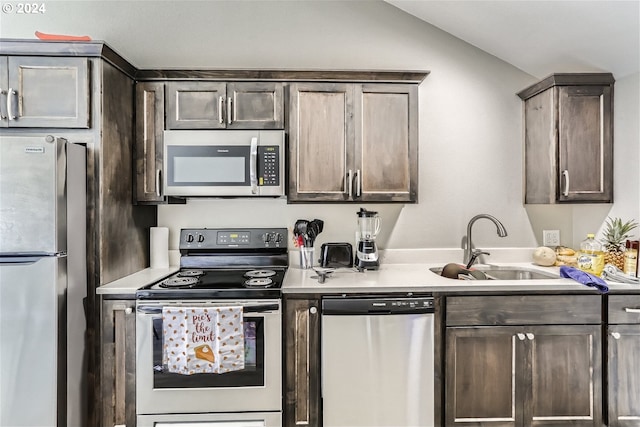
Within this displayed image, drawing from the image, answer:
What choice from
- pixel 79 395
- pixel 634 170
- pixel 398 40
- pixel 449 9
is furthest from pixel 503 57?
pixel 79 395

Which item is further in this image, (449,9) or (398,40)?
(398,40)

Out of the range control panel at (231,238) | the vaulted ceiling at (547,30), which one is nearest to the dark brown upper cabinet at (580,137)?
the vaulted ceiling at (547,30)

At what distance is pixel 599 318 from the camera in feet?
6.28

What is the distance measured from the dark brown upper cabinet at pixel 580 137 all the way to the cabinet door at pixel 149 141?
2481mm

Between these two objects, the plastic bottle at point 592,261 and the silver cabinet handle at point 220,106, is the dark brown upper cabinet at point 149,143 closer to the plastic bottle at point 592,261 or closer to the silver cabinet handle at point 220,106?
the silver cabinet handle at point 220,106

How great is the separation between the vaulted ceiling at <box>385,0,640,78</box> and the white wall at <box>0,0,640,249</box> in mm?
122

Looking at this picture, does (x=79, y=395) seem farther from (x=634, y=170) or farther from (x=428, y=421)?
(x=634, y=170)

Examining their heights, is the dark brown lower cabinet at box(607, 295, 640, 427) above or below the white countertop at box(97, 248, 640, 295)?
below

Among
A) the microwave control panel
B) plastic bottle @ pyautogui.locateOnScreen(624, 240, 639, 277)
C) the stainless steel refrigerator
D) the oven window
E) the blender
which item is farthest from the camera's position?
the blender

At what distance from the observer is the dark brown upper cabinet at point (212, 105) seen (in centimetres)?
220

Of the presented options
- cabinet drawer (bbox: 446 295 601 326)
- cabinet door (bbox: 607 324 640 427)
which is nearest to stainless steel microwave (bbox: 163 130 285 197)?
cabinet drawer (bbox: 446 295 601 326)

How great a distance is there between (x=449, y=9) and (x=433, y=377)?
7.50ft

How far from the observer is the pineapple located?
7.13 ft

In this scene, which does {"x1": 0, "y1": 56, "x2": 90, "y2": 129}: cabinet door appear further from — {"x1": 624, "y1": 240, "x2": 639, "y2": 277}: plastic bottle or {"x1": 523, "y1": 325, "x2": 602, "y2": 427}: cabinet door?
{"x1": 624, "y1": 240, "x2": 639, "y2": 277}: plastic bottle
